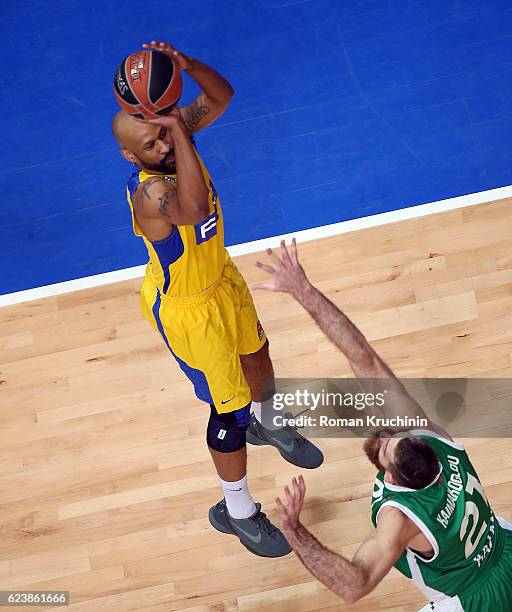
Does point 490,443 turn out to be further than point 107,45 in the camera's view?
No

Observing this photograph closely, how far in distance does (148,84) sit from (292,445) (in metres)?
2.13

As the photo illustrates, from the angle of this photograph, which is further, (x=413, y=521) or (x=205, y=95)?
(x=205, y=95)

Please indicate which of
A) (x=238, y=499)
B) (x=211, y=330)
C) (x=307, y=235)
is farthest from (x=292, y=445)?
(x=307, y=235)

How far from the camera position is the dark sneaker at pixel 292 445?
4.64 m

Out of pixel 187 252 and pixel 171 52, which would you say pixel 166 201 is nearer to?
pixel 187 252

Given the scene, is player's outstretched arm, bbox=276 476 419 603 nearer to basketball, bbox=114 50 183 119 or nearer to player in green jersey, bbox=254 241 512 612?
player in green jersey, bbox=254 241 512 612

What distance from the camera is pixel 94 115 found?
5.70 metres

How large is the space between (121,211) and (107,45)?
4.03 ft

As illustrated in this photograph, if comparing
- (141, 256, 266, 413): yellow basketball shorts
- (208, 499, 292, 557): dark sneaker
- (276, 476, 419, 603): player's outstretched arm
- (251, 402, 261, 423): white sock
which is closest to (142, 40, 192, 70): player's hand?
(141, 256, 266, 413): yellow basketball shorts

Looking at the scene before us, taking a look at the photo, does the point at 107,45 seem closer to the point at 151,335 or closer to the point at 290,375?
the point at 151,335

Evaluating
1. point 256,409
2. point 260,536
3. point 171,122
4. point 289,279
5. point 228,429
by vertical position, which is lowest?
point 260,536

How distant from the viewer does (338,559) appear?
9.96ft

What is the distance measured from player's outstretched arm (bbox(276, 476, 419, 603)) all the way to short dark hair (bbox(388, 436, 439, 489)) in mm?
205

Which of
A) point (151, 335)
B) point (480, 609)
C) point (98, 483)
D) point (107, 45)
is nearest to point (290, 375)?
point (151, 335)
